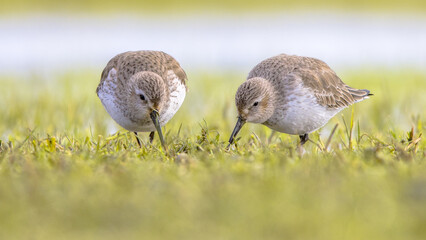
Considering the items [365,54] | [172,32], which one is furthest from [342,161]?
[172,32]

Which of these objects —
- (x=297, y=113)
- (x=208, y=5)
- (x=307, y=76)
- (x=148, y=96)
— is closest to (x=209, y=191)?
(x=148, y=96)

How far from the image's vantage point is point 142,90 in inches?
272

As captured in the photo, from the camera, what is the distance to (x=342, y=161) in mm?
5328

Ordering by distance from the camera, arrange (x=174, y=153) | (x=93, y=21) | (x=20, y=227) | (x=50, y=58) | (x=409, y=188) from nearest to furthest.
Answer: (x=20, y=227) → (x=409, y=188) → (x=174, y=153) → (x=50, y=58) → (x=93, y=21)

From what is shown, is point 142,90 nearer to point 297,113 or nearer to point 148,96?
point 148,96

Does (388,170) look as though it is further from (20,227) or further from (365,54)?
(365,54)

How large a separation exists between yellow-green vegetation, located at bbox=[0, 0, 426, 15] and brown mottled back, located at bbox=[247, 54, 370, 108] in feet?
51.8

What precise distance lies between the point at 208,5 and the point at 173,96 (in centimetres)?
1760

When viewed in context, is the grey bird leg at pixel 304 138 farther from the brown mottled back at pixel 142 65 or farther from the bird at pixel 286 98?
the brown mottled back at pixel 142 65

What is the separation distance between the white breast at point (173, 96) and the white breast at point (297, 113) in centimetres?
100

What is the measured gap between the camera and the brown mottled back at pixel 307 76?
7.25 meters

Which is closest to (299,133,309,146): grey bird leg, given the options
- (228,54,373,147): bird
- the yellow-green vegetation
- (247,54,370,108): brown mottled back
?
(228,54,373,147): bird

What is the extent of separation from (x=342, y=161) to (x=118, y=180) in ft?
5.97

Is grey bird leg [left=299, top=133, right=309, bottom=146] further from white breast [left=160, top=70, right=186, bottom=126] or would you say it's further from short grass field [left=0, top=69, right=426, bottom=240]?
white breast [left=160, top=70, right=186, bottom=126]
